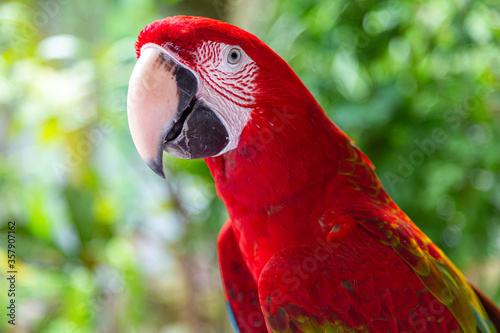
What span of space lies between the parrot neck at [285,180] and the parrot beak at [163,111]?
0.08 metres

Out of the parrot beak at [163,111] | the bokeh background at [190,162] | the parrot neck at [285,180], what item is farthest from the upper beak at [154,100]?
the bokeh background at [190,162]

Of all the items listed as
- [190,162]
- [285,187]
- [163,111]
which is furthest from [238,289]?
[190,162]

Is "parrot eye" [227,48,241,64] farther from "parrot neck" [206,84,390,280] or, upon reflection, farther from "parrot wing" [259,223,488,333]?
"parrot wing" [259,223,488,333]

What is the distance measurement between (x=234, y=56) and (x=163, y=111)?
158 millimetres

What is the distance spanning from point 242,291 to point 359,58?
3.46ft

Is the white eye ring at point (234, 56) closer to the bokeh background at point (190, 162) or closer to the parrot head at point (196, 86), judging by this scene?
the parrot head at point (196, 86)

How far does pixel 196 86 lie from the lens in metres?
0.69

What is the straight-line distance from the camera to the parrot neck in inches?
28.4

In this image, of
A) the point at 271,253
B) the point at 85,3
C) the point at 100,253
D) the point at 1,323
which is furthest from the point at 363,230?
the point at 85,3

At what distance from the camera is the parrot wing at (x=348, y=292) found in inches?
25.2

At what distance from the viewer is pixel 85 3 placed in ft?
7.89

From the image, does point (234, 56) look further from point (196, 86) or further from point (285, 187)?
point (285, 187)

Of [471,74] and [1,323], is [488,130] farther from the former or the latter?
[1,323]

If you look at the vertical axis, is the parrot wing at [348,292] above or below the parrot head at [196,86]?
below
